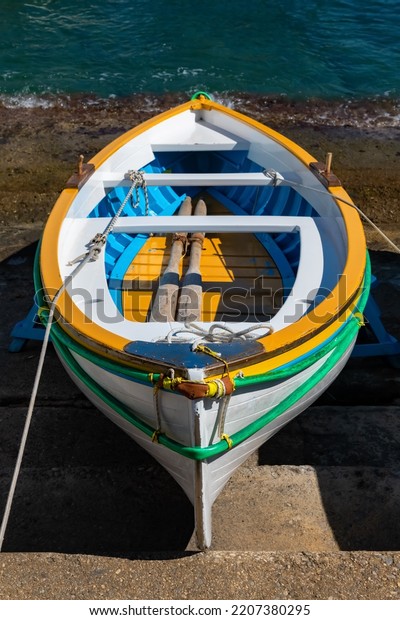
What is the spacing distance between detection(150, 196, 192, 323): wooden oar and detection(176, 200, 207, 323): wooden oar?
7 cm

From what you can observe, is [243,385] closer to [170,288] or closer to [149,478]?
[149,478]

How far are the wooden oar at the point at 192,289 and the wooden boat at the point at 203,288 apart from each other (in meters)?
0.01

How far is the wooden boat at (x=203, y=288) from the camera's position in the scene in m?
3.89

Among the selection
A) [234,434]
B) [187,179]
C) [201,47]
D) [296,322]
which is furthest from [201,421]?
[201,47]

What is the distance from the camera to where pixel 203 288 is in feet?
19.7

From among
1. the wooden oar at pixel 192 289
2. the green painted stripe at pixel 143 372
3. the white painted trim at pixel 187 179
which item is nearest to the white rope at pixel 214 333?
the green painted stripe at pixel 143 372

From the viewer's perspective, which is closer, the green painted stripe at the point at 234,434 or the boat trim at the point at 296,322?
the green painted stripe at the point at 234,434

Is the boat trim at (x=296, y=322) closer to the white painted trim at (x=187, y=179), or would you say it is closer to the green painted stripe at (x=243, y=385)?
the green painted stripe at (x=243, y=385)

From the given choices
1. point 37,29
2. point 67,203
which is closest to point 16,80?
point 37,29

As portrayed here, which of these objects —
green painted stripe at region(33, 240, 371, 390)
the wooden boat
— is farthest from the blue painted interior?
green painted stripe at region(33, 240, 371, 390)

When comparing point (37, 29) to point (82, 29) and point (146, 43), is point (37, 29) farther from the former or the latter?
point (146, 43)

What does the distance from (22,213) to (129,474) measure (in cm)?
545

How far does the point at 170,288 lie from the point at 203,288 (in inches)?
22.8
